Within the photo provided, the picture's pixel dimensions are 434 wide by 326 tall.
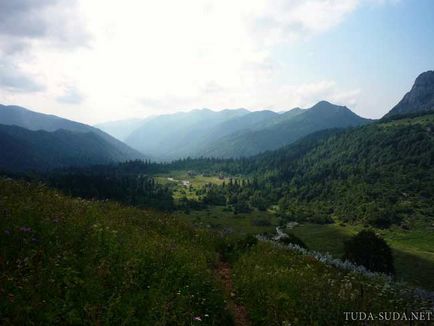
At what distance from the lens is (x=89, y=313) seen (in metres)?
7.65

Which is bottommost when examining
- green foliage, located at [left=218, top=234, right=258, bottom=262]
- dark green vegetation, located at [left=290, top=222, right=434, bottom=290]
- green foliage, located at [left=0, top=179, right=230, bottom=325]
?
dark green vegetation, located at [left=290, top=222, right=434, bottom=290]

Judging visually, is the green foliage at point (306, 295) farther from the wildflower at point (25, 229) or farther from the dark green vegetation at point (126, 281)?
the wildflower at point (25, 229)

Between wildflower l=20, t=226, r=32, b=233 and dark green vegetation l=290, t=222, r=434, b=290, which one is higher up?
wildflower l=20, t=226, r=32, b=233

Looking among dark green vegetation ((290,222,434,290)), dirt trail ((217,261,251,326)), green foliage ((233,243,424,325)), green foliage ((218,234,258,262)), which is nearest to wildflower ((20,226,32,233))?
dirt trail ((217,261,251,326))

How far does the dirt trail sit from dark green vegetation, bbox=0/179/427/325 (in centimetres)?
25

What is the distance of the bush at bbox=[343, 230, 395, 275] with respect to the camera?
3925 centimetres

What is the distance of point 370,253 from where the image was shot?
131 feet

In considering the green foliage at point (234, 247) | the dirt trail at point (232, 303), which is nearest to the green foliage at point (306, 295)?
the dirt trail at point (232, 303)

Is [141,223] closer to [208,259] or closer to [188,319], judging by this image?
[208,259]

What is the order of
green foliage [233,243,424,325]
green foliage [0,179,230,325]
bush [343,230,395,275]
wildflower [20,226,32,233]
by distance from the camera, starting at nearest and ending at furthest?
green foliage [0,179,230,325]
wildflower [20,226,32,233]
green foliage [233,243,424,325]
bush [343,230,395,275]

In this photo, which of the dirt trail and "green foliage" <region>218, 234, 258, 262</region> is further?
"green foliage" <region>218, 234, 258, 262</region>

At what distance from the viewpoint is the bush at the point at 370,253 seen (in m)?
39.2

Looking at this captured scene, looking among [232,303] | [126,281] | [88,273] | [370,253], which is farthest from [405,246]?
[88,273]

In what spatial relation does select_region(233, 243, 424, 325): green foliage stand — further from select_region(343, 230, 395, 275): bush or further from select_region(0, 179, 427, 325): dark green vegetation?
select_region(343, 230, 395, 275): bush
